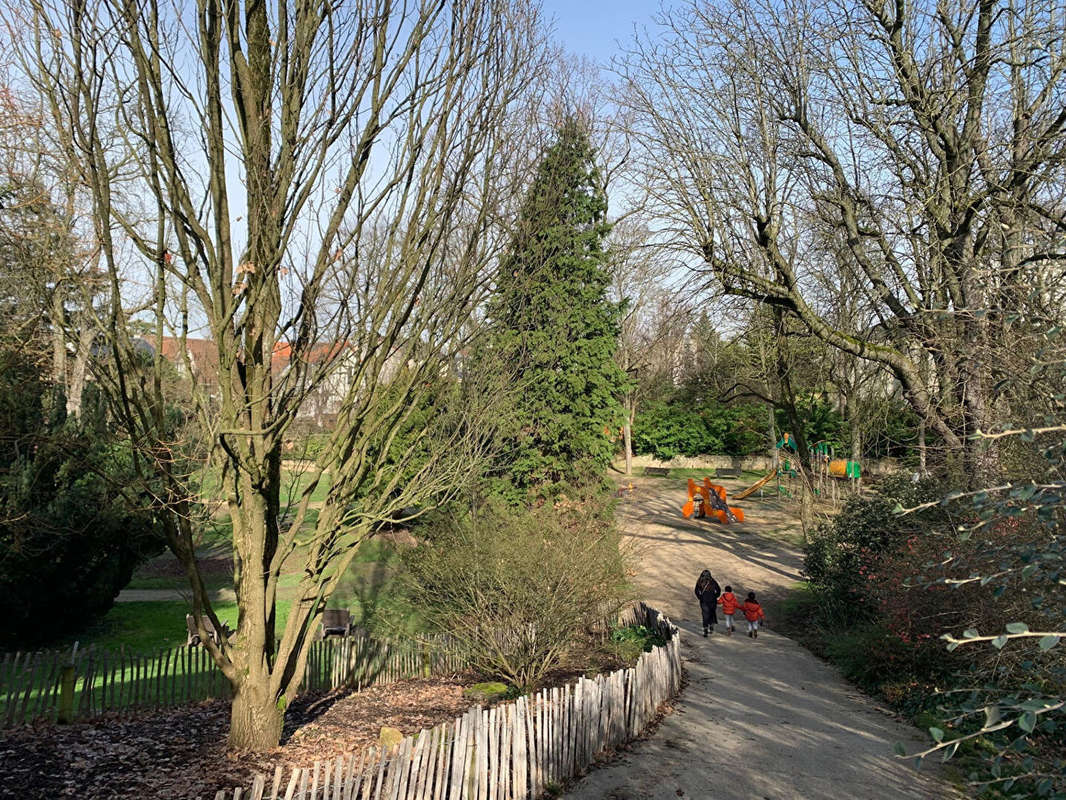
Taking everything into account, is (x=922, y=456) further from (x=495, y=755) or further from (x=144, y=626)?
(x=144, y=626)

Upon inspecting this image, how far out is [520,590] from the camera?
10570 millimetres

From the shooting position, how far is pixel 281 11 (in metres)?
6.84

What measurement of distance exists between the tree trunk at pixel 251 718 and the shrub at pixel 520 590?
4.06 m

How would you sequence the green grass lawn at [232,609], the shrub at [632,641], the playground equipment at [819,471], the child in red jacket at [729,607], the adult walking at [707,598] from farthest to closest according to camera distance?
the playground equipment at [819,471] → the child in red jacket at [729,607] → the adult walking at [707,598] → the green grass lawn at [232,609] → the shrub at [632,641]

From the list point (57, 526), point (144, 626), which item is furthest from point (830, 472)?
point (57, 526)

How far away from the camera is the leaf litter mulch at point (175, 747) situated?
20.9 ft

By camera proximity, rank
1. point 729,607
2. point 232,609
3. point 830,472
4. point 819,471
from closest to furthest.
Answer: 1. point 729,607
2. point 232,609
3. point 830,472
4. point 819,471

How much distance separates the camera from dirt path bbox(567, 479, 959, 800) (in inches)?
295

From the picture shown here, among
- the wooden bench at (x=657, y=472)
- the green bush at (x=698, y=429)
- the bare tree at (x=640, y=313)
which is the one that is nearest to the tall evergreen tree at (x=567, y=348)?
the bare tree at (x=640, y=313)

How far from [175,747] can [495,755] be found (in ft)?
10.8

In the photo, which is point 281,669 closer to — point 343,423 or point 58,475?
point 343,423

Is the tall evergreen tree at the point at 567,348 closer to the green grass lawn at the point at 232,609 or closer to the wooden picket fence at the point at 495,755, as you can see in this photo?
the green grass lawn at the point at 232,609

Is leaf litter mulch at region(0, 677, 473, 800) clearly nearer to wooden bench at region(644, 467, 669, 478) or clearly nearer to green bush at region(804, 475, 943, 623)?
green bush at region(804, 475, 943, 623)

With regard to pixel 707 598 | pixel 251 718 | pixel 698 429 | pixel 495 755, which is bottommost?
pixel 707 598
